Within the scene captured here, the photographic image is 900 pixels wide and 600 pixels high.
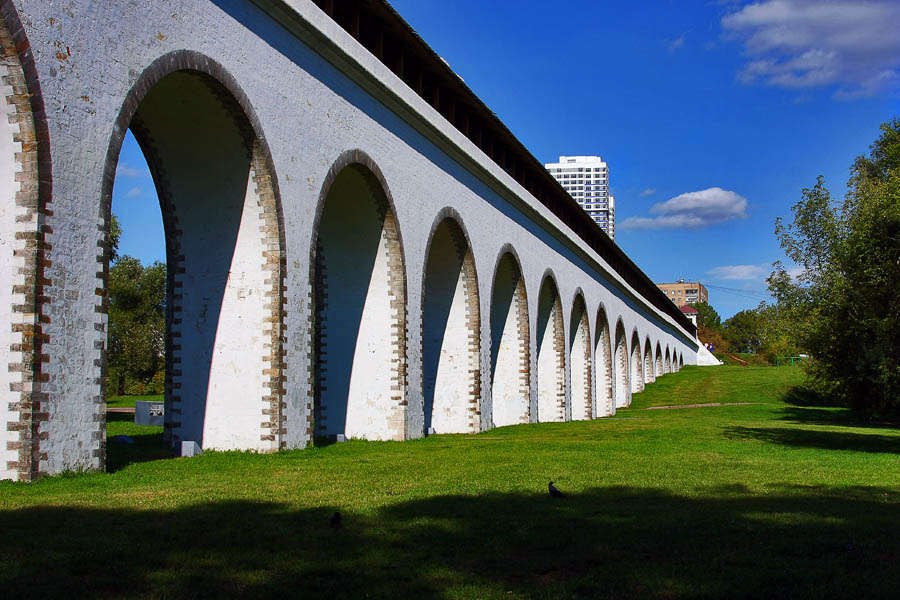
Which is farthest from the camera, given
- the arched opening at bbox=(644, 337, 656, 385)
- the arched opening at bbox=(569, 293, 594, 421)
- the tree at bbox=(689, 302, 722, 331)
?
the tree at bbox=(689, 302, 722, 331)

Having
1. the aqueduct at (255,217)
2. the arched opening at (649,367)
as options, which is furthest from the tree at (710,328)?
the aqueduct at (255,217)

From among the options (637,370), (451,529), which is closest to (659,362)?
(637,370)

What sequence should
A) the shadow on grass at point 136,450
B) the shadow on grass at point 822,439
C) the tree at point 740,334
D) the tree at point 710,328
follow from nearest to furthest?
the shadow on grass at point 136,450 < the shadow on grass at point 822,439 < the tree at point 710,328 < the tree at point 740,334

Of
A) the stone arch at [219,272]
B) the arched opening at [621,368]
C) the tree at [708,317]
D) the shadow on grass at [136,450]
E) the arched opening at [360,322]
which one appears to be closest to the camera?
the shadow on grass at [136,450]

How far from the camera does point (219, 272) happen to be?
10867 mm

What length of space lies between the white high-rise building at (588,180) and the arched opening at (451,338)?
157532mm

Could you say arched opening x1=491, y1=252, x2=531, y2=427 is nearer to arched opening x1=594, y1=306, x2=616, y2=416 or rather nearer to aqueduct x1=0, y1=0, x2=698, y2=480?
aqueduct x1=0, y1=0, x2=698, y2=480

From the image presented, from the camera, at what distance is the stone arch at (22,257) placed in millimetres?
6941

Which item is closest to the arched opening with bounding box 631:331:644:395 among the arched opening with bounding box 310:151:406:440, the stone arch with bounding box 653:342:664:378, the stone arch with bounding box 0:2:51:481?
the stone arch with bounding box 653:342:664:378

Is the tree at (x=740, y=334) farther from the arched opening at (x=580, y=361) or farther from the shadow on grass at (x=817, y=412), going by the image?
the arched opening at (x=580, y=361)

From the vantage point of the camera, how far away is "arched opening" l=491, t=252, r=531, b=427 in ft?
71.9

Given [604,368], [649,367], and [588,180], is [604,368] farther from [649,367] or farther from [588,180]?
[588,180]

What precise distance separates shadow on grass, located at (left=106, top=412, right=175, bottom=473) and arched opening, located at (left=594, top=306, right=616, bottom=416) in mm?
22398

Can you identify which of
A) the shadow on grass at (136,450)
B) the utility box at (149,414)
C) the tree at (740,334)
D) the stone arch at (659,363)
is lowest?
the shadow on grass at (136,450)
